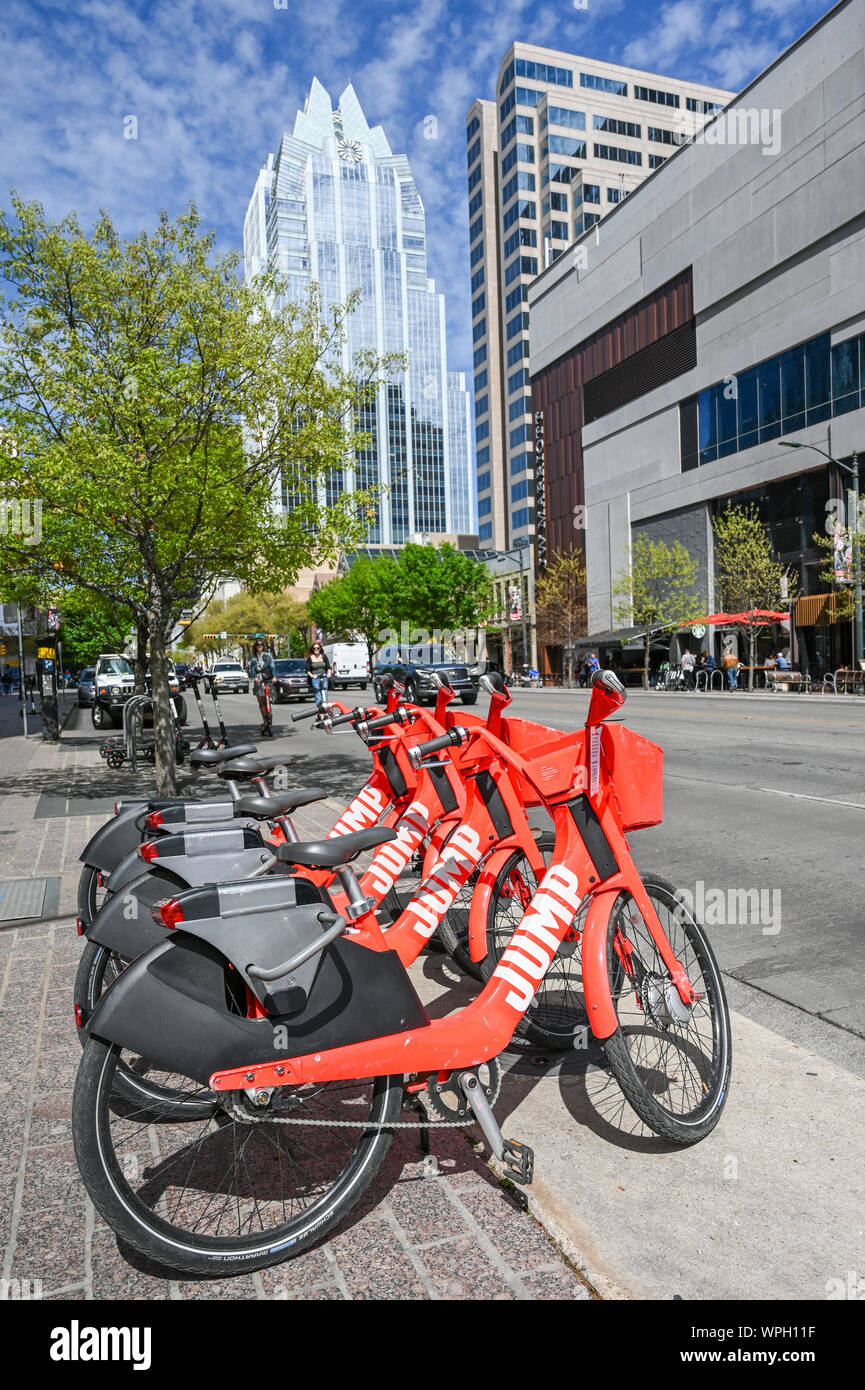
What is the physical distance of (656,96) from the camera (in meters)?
89.2

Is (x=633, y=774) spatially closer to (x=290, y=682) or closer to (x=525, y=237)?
(x=290, y=682)

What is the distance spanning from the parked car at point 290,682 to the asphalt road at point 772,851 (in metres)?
18.0

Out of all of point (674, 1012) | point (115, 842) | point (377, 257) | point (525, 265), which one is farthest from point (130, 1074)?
point (377, 257)

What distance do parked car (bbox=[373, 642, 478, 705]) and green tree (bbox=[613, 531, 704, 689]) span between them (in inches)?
553

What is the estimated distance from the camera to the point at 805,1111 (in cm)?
316

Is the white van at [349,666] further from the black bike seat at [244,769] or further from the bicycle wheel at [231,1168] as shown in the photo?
the bicycle wheel at [231,1168]

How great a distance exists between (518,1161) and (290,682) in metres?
31.7

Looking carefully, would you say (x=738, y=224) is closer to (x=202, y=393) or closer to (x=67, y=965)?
(x=202, y=393)

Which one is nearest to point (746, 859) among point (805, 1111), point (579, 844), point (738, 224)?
point (805, 1111)

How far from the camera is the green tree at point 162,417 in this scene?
29.9ft

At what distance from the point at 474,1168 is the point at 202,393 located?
8333mm

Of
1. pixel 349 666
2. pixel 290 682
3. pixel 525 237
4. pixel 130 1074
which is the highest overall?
pixel 525 237

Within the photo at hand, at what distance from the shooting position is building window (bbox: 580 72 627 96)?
85.1m

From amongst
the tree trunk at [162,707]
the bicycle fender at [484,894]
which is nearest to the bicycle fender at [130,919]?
the bicycle fender at [484,894]
